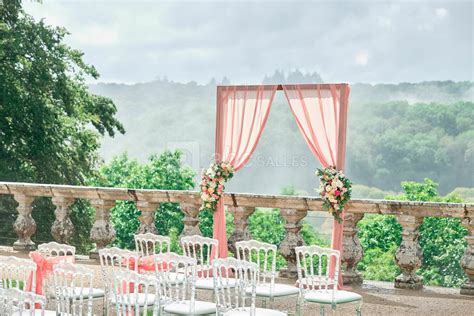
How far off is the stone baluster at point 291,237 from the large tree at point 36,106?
33.2 feet

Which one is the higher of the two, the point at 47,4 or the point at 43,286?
the point at 47,4

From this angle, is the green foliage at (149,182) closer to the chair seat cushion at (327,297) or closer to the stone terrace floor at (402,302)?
the stone terrace floor at (402,302)

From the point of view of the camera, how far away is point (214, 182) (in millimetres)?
8242

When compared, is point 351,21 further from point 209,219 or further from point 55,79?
point 55,79

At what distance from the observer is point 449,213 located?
762 cm

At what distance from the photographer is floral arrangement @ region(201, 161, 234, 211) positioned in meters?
8.23

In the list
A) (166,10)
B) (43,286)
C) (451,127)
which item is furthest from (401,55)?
(43,286)

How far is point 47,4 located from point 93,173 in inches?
745

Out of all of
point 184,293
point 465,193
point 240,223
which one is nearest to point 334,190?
point 240,223

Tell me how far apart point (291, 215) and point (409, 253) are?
115 cm

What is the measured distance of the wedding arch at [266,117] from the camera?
25.9 ft

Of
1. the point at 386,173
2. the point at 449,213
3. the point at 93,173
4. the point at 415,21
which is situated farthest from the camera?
the point at 415,21

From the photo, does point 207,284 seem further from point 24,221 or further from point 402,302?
point 24,221

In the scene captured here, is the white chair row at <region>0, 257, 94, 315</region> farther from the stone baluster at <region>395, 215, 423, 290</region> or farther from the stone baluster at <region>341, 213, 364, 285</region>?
the stone baluster at <region>395, 215, 423, 290</region>
